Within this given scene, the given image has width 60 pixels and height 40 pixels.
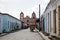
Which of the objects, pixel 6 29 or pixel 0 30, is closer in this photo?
pixel 0 30

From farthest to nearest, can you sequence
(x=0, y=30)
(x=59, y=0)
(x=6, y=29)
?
(x=6, y=29)
(x=0, y=30)
(x=59, y=0)

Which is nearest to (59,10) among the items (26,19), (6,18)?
(6,18)

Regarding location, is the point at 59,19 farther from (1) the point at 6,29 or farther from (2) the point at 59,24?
(1) the point at 6,29

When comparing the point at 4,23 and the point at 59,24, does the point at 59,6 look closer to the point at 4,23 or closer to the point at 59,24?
the point at 59,24

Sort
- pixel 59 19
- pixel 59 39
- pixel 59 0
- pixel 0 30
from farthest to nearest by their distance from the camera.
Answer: pixel 0 30 < pixel 59 19 < pixel 59 0 < pixel 59 39

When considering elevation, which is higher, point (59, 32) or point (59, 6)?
point (59, 6)

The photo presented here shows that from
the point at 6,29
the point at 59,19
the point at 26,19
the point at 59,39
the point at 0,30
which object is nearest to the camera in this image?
the point at 59,39

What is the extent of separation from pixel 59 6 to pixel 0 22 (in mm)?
22747

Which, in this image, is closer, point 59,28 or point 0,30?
point 59,28

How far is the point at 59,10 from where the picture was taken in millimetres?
12031

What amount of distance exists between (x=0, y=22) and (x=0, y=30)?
63.5 inches

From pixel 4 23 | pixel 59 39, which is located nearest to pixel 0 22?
pixel 4 23

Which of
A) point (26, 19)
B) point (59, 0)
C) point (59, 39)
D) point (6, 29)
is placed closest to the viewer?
point (59, 39)

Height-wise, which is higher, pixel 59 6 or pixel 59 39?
pixel 59 6
